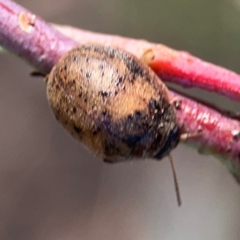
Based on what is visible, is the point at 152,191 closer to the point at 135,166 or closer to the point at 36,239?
the point at 135,166

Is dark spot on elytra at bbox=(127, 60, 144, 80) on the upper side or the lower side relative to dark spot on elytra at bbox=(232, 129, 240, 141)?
upper

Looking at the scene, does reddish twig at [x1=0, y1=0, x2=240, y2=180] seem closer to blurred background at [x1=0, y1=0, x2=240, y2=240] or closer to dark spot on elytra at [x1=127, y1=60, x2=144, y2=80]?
dark spot on elytra at [x1=127, y1=60, x2=144, y2=80]

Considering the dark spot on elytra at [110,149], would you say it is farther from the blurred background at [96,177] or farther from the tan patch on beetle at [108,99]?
the blurred background at [96,177]

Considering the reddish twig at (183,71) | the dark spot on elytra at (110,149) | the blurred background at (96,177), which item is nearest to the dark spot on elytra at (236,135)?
the reddish twig at (183,71)

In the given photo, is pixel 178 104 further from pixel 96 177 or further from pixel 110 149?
pixel 96 177

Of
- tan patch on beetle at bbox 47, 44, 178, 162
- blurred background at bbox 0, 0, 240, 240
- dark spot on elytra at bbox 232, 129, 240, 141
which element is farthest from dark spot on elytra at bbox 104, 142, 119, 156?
blurred background at bbox 0, 0, 240, 240
